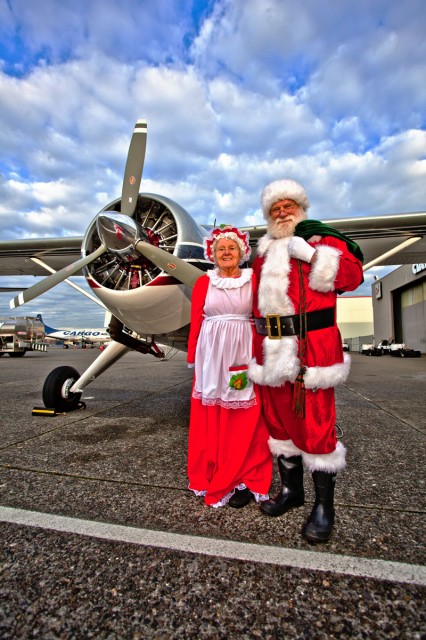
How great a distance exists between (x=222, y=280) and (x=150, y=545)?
149cm

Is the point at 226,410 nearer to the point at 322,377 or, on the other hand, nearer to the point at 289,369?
the point at 289,369

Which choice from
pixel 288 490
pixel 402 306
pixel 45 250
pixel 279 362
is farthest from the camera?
pixel 402 306

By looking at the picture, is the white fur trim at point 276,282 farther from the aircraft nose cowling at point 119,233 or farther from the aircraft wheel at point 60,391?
the aircraft wheel at point 60,391

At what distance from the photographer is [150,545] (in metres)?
1.61

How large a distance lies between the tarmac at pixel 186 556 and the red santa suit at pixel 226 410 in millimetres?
150

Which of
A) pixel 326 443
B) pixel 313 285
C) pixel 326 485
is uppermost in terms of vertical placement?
pixel 313 285

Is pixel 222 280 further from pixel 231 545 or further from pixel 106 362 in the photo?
pixel 106 362

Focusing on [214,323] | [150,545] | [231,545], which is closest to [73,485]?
[150,545]

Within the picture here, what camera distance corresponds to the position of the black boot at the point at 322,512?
1686 mm

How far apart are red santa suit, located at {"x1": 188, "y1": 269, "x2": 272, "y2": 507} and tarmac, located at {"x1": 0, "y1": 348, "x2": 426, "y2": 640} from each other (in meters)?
0.15

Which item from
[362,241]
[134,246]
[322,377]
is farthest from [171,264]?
[362,241]

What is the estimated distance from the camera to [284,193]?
2.11m

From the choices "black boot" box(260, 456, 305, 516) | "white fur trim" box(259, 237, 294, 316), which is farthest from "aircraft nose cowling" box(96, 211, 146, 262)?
"black boot" box(260, 456, 305, 516)

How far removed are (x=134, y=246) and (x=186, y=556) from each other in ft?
8.13
